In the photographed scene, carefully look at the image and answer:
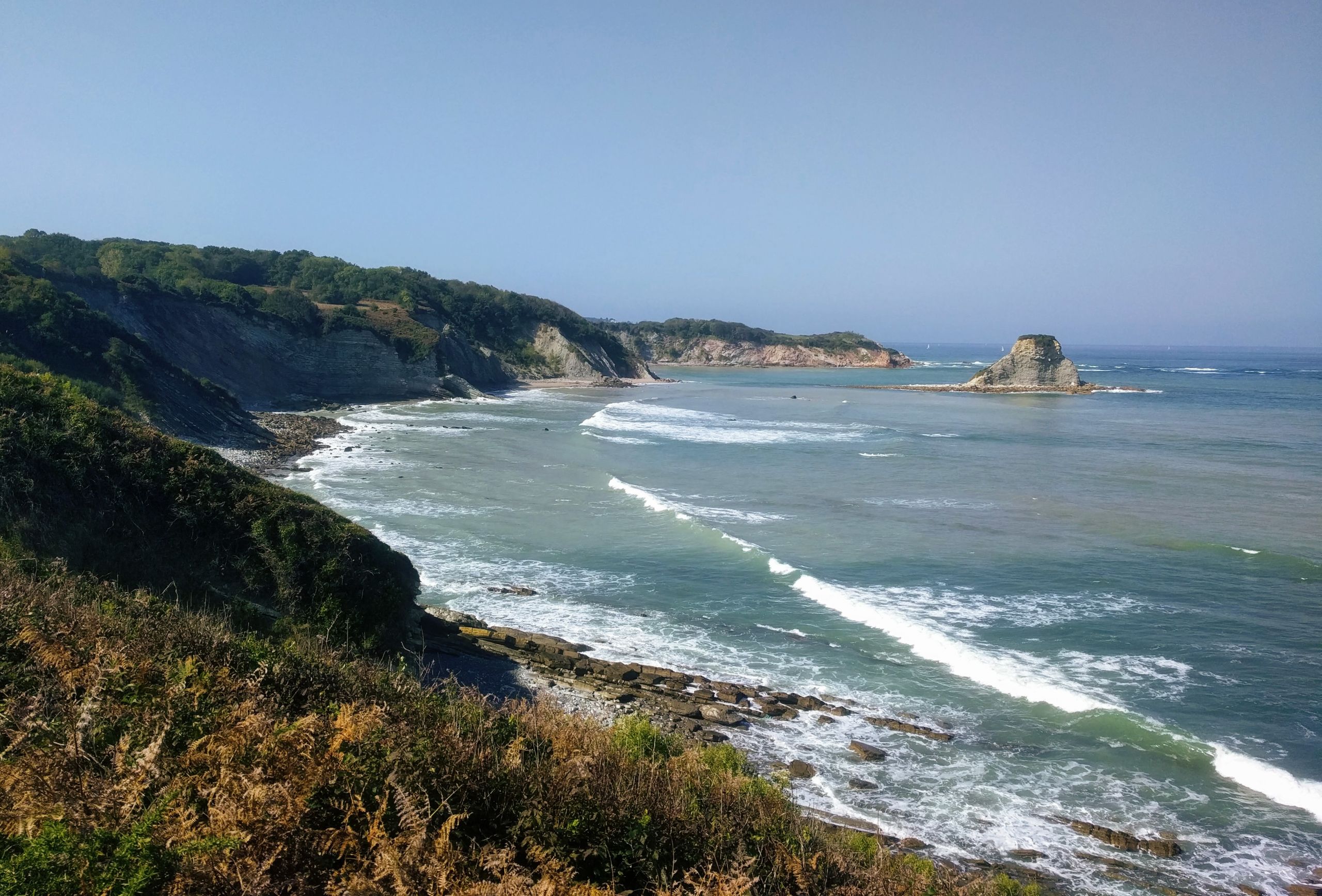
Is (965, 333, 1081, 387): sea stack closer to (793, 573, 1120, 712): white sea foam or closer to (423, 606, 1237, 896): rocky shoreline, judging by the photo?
(793, 573, 1120, 712): white sea foam

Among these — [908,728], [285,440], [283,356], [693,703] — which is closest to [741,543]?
[693,703]

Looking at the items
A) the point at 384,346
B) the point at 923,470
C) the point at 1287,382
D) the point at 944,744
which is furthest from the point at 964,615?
the point at 1287,382

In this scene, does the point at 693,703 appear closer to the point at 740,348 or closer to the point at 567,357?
the point at 567,357

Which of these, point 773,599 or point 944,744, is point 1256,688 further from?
point 773,599

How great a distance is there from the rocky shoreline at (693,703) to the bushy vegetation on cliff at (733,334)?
15728 cm

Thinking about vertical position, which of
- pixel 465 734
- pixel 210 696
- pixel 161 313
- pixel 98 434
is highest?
pixel 161 313

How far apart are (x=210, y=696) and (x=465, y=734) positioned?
1717 millimetres

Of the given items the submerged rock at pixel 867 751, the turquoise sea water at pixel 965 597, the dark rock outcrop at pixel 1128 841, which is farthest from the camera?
the submerged rock at pixel 867 751

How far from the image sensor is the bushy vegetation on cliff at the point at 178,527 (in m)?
12.4

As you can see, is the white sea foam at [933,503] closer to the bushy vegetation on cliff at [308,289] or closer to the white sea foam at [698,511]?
the white sea foam at [698,511]

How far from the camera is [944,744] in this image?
43.1 feet

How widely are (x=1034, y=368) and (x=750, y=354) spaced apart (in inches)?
2872

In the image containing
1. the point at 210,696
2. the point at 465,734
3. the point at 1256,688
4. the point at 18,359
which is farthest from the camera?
the point at 18,359

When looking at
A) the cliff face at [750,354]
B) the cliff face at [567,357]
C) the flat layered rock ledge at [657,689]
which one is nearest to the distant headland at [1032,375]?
the cliff face at [567,357]
